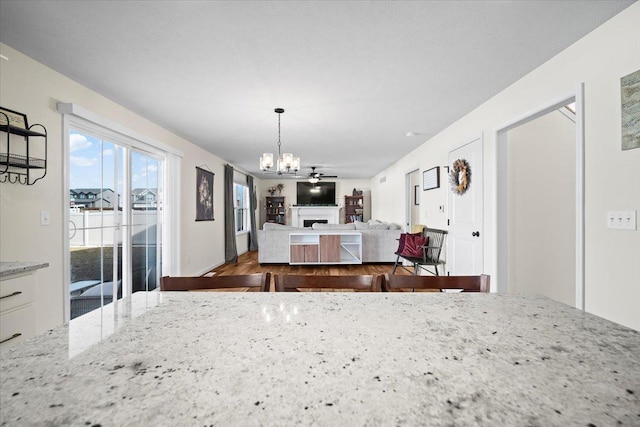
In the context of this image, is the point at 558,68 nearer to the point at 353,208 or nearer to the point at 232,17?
the point at 232,17

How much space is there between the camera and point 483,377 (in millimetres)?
520

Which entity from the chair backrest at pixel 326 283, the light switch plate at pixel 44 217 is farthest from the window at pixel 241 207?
the chair backrest at pixel 326 283

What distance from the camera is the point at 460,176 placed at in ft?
12.2

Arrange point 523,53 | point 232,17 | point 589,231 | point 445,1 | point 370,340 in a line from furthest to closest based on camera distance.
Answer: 1. point 523,53
2. point 589,231
3. point 232,17
4. point 445,1
5. point 370,340

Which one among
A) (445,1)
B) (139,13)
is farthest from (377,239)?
(139,13)

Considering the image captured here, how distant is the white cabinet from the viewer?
162 cm

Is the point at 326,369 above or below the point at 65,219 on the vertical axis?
below

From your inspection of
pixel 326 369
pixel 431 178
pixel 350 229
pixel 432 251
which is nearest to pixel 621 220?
pixel 326 369

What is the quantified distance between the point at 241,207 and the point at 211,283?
6.95m

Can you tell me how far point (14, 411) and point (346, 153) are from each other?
580cm

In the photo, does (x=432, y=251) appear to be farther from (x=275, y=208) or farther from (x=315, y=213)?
(x=275, y=208)

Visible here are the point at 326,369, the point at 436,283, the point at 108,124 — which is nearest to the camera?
the point at 326,369

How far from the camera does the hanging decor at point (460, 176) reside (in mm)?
3596

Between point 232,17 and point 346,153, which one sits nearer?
point 232,17
